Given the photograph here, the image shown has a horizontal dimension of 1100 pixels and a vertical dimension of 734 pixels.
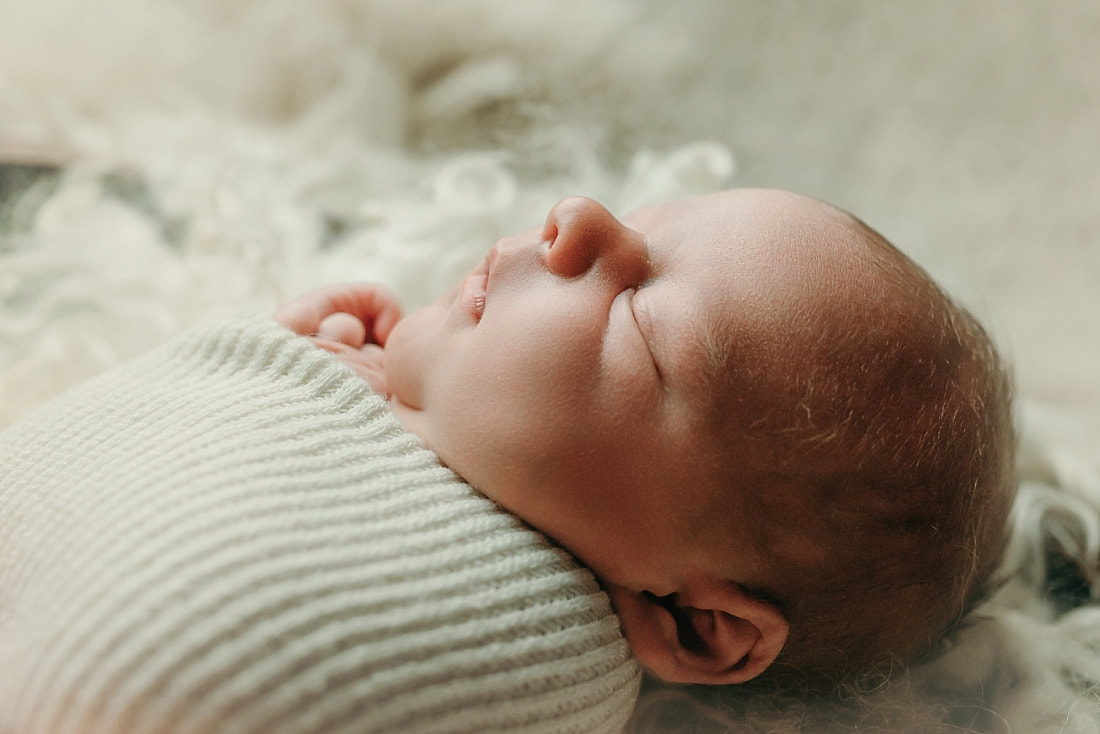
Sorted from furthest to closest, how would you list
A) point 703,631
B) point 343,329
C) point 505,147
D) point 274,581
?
point 505,147
point 343,329
point 703,631
point 274,581

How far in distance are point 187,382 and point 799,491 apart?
483 millimetres

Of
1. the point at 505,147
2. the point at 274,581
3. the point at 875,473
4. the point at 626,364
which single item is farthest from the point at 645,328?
the point at 505,147

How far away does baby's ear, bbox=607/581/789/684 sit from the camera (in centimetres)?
63

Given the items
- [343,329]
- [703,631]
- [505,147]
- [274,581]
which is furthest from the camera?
[505,147]

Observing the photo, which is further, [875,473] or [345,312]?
[345,312]

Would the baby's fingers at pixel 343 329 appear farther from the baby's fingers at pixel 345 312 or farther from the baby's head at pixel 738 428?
the baby's head at pixel 738 428

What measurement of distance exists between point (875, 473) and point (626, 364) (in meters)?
0.19

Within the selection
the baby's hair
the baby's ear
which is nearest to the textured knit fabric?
the baby's ear

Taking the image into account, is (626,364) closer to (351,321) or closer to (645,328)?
(645,328)

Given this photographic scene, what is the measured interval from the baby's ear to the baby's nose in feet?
0.80

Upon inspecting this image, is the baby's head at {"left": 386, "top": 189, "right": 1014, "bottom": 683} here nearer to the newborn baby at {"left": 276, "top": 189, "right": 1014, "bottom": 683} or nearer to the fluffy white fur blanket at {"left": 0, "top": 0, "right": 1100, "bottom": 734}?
the newborn baby at {"left": 276, "top": 189, "right": 1014, "bottom": 683}

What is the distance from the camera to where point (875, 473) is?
1.97ft

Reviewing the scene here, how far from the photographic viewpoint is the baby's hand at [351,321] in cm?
80

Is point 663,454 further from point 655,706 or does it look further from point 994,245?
point 994,245
